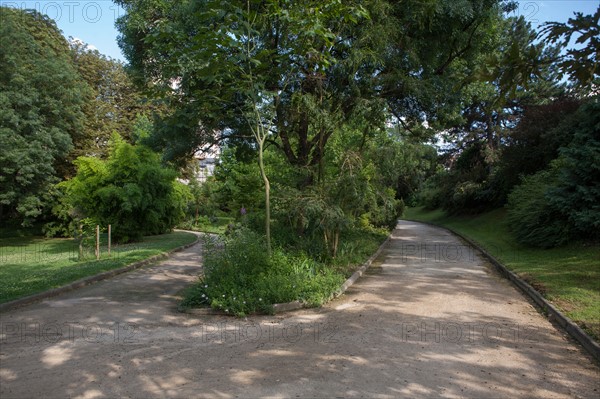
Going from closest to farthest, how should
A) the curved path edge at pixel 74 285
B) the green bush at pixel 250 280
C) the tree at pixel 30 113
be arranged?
1. the green bush at pixel 250 280
2. the curved path edge at pixel 74 285
3. the tree at pixel 30 113

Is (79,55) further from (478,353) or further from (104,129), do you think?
(478,353)

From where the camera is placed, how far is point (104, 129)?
27.9 meters

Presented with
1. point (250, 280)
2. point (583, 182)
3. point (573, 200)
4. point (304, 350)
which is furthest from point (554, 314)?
point (583, 182)

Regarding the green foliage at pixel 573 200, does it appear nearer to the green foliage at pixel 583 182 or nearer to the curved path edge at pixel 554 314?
the green foliage at pixel 583 182

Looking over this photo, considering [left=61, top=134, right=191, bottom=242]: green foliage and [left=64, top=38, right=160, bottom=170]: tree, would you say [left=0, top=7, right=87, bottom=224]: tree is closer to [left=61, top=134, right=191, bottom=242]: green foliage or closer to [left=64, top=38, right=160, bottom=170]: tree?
[left=64, top=38, right=160, bottom=170]: tree

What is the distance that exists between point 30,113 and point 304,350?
2308cm

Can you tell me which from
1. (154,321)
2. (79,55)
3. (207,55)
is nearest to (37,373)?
(154,321)

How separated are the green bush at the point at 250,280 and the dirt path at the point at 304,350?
1.20 feet

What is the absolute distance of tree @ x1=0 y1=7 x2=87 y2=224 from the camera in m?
21.1

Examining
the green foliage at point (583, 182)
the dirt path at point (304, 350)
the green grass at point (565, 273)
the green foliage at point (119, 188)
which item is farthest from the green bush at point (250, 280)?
the green foliage at point (119, 188)

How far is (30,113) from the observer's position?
2211 cm

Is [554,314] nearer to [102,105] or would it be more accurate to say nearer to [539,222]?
[539,222]

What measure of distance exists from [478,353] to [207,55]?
661cm

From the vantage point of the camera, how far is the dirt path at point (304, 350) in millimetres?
4211
